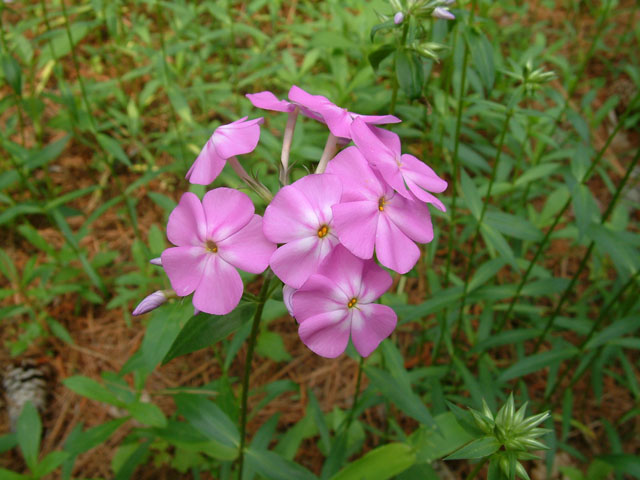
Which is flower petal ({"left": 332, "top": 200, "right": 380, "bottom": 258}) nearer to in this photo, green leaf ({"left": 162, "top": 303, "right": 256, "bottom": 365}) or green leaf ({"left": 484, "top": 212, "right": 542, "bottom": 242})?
green leaf ({"left": 162, "top": 303, "right": 256, "bottom": 365})

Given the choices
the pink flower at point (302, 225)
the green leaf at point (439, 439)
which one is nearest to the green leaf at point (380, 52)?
the pink flower at point (302, 225)

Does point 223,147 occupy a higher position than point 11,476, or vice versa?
point 223,147

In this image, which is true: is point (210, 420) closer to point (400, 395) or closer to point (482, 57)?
point (400, 395)

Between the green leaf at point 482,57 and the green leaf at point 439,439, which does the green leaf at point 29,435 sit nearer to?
the green leaf at point 439,439

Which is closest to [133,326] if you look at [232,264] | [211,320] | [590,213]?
[211,320]

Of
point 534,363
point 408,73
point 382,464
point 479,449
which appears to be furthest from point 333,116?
point 534,363

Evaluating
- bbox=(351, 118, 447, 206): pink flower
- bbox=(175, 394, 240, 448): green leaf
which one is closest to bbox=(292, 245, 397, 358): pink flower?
bbox=(351, 118, 447, 206): pink flower
